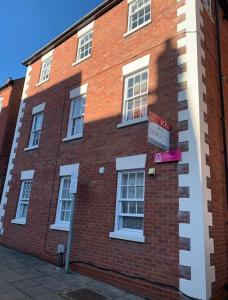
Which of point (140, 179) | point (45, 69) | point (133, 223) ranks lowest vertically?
point (133, 223)

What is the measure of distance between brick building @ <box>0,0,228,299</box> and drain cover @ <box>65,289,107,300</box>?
77cm

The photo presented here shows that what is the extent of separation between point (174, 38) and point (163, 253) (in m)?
5.87

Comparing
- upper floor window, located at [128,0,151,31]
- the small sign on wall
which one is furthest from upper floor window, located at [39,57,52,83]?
the small sign on wall

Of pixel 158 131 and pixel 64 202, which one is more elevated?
pixel 158 131

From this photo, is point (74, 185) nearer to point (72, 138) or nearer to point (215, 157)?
point (72, 138)

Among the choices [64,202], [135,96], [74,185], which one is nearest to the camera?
[74,185]

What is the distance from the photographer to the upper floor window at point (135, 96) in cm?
852

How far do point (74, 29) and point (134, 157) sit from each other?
24.5ft

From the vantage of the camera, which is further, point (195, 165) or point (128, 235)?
point (128, 235)

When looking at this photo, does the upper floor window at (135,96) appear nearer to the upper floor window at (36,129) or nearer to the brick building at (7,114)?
the upper floor window at (36,129)

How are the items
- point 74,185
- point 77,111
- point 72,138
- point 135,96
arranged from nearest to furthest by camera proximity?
1. point 74,185
2. point 135,96
3. point 72,138
4. point 77,111

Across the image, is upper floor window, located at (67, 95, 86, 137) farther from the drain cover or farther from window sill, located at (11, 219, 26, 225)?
the drain cover

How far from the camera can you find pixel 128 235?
721 cm

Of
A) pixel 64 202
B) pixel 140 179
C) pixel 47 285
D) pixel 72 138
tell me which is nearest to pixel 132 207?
pixel 140 179
